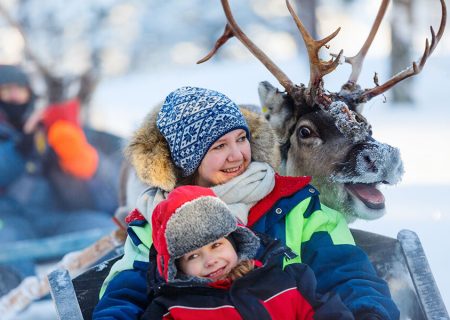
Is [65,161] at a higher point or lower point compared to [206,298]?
lower

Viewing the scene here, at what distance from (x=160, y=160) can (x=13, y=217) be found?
472 centimetres

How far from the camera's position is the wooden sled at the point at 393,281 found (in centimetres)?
297

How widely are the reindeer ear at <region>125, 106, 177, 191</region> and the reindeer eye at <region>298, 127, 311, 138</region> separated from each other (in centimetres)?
88

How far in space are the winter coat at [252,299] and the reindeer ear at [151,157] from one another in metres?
0.54

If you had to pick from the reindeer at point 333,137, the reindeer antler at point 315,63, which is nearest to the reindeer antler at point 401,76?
the reindeer at point 333,137

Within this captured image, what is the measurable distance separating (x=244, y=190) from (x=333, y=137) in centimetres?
94

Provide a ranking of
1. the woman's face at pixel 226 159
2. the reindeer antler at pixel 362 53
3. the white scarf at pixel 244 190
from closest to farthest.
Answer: the white scarf at pixel 244 190, the woman's face at pixel 226 159, the reindeer antler at pixel 362 53

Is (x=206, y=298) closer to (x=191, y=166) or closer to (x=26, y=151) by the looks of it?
(x=191, y=166)

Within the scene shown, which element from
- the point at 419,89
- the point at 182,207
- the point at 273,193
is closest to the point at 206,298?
the point at 182,207

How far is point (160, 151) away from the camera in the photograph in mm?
3176

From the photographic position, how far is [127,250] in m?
3.11

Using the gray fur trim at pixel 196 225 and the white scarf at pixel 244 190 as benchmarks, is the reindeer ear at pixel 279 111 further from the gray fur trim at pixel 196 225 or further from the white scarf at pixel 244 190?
the gray fur trim at pixel 196 225

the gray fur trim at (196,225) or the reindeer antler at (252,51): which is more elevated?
the reindeer antler at (252,51)

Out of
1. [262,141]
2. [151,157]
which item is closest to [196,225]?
[151,157]
